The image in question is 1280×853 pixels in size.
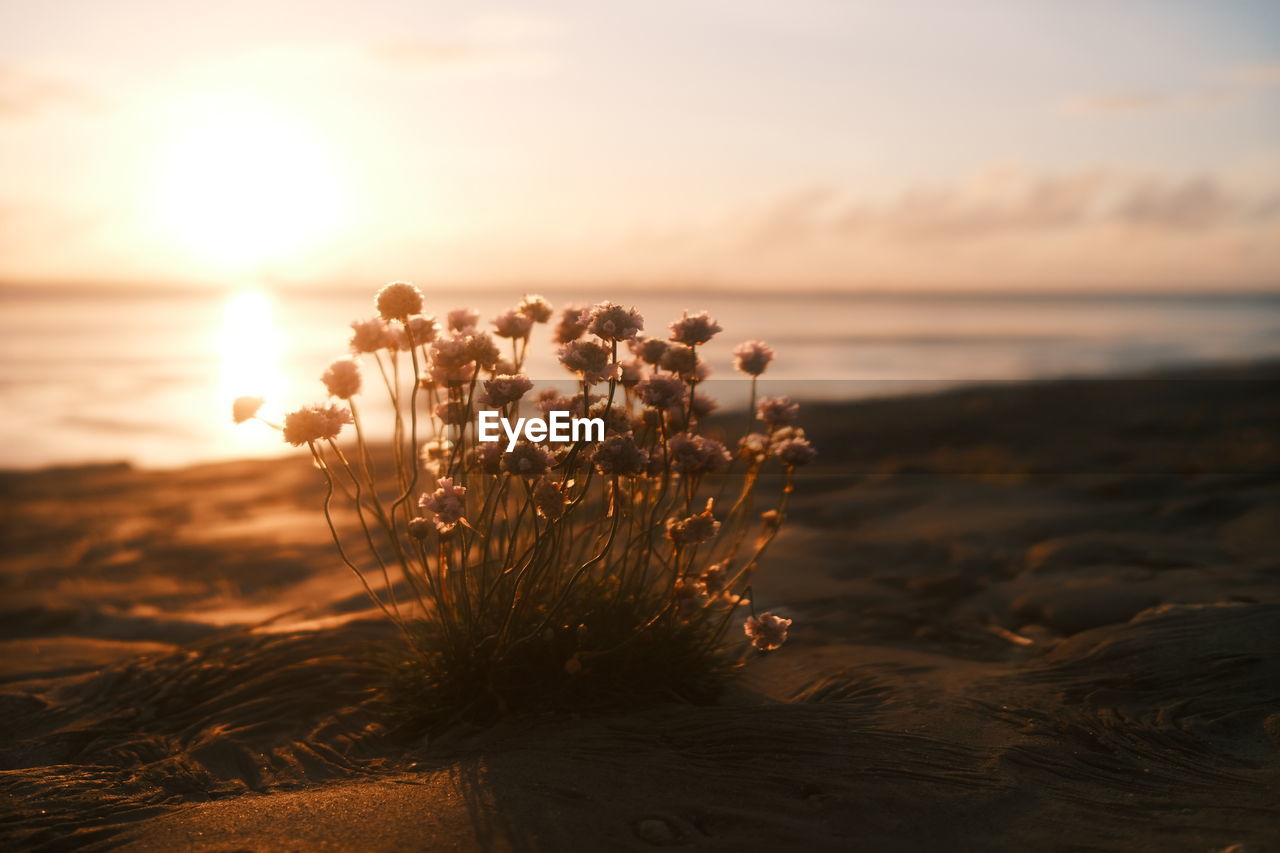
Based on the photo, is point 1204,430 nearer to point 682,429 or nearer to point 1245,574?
point 1245,574

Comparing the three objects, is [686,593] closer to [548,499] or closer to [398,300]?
[548,499]

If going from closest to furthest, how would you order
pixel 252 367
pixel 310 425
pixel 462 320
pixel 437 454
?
pixel 310 425 → pixel 437 454 → pixel 462 320 → pixel 252 367

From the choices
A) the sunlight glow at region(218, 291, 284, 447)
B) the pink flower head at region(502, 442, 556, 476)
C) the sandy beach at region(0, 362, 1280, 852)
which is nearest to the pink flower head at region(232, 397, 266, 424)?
the pink flower head at region(502, 442, 556, 476)

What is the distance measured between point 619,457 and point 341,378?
0.98 meters

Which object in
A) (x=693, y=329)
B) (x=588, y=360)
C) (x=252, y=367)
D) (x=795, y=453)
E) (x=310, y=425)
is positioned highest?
(x=693, y=329)

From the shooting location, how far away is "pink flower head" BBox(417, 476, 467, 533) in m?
2.99

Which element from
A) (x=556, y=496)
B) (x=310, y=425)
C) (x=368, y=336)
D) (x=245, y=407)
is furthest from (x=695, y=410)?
(x=245, y=407)

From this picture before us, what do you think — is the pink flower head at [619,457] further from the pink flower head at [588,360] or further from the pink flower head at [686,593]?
the pink flower head at [686,593]

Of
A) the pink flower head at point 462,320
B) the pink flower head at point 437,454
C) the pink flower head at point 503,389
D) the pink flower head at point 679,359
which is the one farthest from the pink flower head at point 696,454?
the pink flower head at point 462,320

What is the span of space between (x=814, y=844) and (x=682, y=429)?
1.47 meters

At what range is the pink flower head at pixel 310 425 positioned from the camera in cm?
304

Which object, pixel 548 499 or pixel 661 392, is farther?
pixel 661 392

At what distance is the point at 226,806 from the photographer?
9.69ft

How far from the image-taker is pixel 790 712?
11.5 feet
